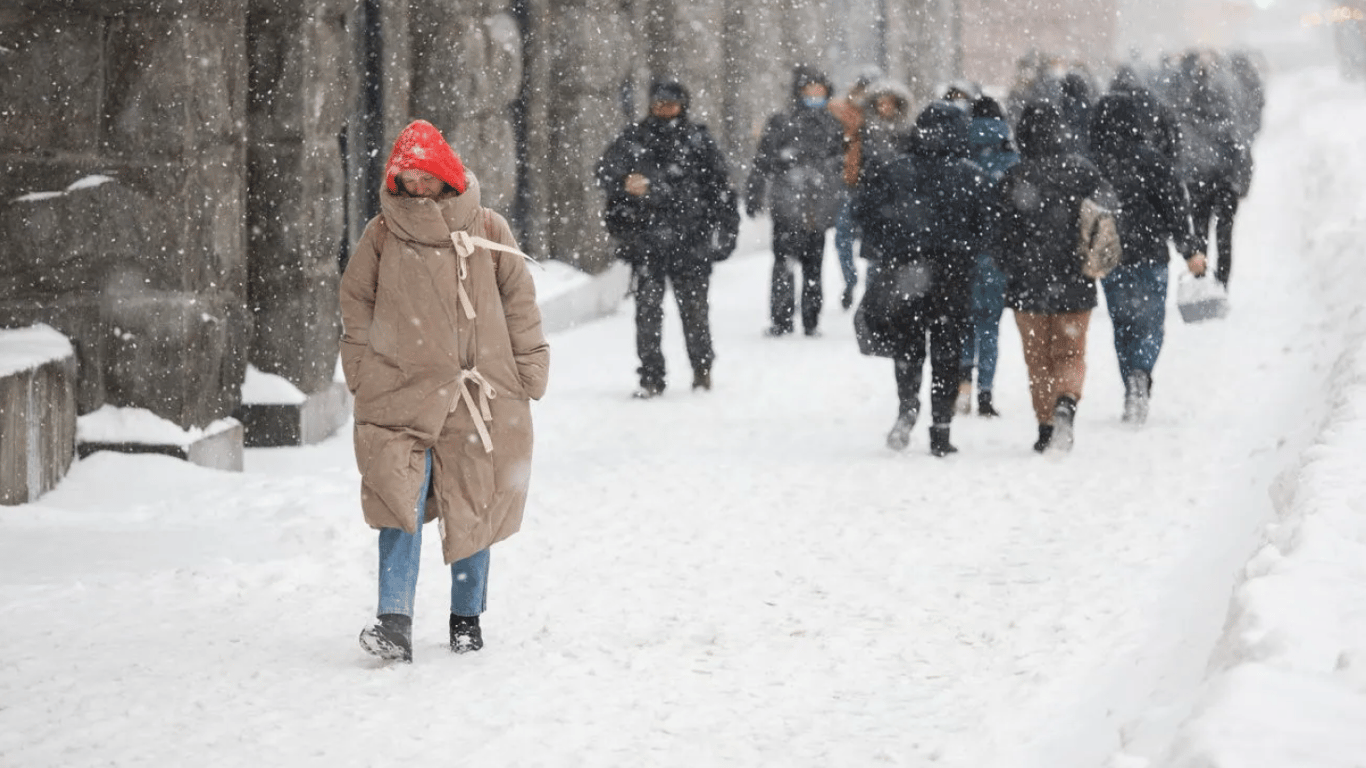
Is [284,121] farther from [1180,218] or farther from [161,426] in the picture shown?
[1180,218]

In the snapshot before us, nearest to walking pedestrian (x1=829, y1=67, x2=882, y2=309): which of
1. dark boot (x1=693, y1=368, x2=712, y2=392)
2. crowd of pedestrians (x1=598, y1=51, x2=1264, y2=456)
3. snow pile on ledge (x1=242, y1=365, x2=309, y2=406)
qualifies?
crowd of pedestrians (x1=598, y1=51, x2=1264, y2=456)

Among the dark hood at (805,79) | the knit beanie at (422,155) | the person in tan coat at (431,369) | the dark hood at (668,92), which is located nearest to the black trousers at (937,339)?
the dark hood at (668,92)

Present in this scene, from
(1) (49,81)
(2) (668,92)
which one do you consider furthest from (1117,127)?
(1) (49,81)

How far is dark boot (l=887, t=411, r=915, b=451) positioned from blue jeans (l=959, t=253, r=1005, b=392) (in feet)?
3.89

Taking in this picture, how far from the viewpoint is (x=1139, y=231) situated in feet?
34.6

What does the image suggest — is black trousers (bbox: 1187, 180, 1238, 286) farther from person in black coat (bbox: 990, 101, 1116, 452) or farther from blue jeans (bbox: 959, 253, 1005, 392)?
person in black coat (bbox: 990, 101, 1116, 452)

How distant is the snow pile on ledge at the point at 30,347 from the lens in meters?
7.96

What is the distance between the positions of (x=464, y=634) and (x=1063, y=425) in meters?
4.40

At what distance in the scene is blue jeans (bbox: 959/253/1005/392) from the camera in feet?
35.8

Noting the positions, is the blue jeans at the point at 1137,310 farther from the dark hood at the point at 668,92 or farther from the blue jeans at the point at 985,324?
the dark hood at the point at 668,92

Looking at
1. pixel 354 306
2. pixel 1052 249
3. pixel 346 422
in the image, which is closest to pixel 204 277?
pixel 346 422

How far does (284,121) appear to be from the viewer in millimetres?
9812

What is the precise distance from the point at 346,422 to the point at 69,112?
274 centimetres

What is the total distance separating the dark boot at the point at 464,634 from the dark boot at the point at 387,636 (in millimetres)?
216
